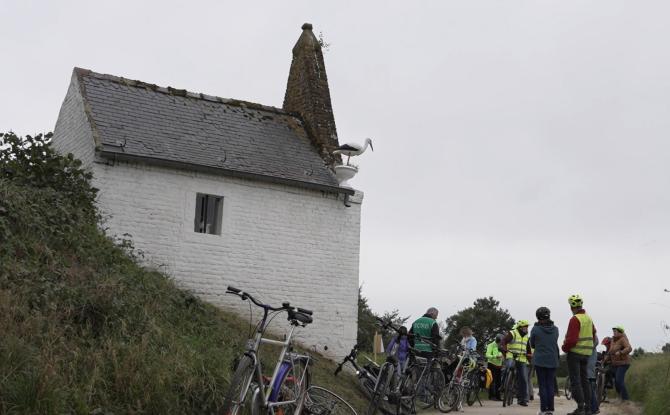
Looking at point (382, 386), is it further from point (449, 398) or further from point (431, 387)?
point (449, 398)

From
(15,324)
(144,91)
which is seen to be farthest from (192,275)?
(15,324)

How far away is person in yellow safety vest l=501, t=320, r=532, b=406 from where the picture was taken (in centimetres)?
1557

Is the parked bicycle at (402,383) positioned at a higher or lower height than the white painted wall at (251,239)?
lower

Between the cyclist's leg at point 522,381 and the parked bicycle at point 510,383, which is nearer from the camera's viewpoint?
the cyclist's leg at point 522,381

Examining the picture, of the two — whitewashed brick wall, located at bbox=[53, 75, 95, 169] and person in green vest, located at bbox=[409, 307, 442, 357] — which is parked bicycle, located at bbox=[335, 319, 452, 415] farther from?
whitewashed brick wall, located at bbox=[53, 75, 95, 169]

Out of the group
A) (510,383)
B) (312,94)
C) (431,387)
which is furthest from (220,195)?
(510,383)

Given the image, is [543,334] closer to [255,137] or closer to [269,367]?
[269,367]

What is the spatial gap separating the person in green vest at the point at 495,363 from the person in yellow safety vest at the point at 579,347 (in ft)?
19.4

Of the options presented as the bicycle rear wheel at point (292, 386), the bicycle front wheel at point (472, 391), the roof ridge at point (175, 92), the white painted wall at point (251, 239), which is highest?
the roof ridge at point (175, 92)

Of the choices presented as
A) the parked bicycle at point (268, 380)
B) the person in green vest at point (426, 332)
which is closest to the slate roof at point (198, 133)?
the person in green vest at point (426, 332)

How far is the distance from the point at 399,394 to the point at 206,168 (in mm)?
6911

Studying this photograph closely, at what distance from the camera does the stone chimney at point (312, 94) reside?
65.5ft

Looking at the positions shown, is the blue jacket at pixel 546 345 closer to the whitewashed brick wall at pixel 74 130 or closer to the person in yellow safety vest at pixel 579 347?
the person in yellow safety vest at pixel 579 347

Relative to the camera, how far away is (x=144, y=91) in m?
19.4
